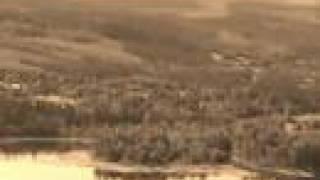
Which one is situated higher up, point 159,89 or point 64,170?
point 159,89

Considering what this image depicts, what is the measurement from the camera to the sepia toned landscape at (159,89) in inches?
64.7

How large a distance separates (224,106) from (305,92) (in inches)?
6.4

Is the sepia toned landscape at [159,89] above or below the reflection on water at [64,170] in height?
above

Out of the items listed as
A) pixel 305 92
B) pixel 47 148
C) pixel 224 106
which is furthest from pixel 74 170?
pixel 305 92

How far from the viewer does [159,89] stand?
167cm

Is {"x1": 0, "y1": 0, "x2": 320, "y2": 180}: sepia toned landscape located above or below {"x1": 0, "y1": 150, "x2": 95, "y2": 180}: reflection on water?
above

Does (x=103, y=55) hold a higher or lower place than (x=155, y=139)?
higher

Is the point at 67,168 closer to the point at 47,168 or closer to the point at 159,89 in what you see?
the point at 47,168

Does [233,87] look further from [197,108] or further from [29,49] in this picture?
[29,49]

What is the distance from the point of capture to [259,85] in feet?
5.52

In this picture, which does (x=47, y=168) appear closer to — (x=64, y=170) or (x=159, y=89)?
(x=64, y=170)

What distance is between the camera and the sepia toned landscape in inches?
→ 64.7

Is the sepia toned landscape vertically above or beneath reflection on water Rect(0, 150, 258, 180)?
above

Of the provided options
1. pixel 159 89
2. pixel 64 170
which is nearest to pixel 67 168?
pixel 64 170
